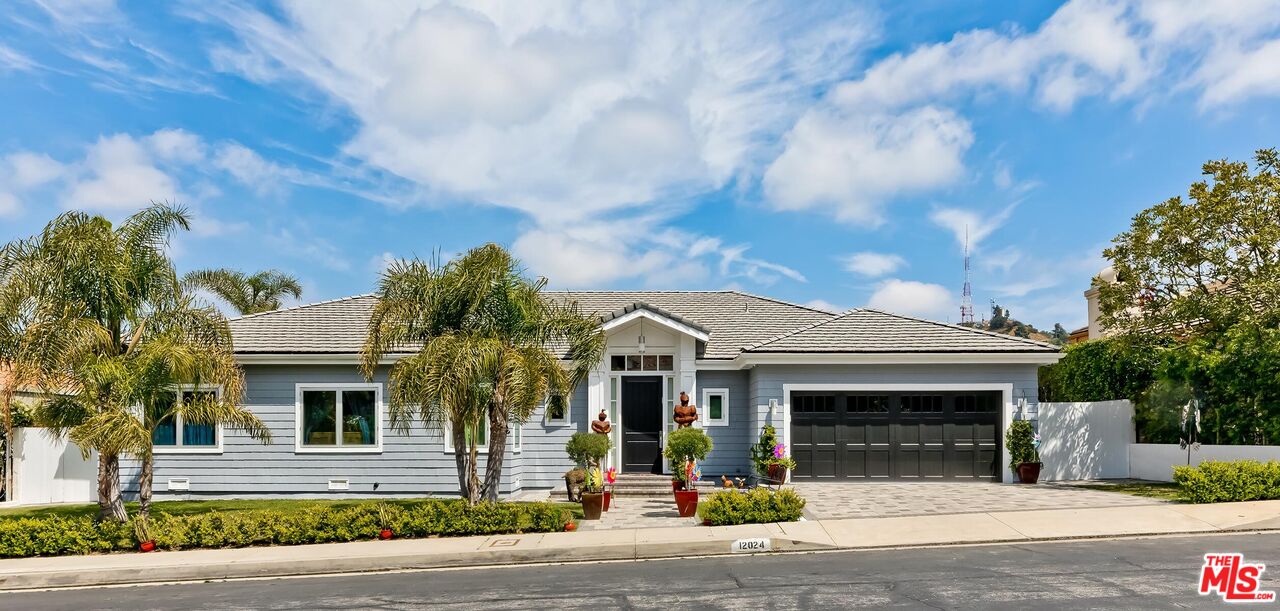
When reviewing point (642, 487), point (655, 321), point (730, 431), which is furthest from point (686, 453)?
point (730, 431)

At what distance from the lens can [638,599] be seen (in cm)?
914

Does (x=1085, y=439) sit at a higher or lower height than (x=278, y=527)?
higher

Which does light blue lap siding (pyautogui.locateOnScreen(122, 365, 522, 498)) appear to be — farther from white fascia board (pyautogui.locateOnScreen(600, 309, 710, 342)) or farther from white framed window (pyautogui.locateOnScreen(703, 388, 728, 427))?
white framed window (pyautogui.locateOnScreen(703, 388, 728, 427))

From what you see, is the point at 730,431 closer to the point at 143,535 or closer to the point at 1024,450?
the point at 1024,450

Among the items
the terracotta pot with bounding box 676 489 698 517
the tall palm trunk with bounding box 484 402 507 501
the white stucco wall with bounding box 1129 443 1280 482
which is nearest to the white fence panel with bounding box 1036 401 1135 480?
the white stucco wall with bounding box 1129 443 1280 482

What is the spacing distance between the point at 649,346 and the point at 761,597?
425 inches

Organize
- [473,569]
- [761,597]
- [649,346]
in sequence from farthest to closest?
1. [649,346]
2. [473,569]
3. [761,597]

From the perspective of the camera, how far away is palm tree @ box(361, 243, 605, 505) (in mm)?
13094

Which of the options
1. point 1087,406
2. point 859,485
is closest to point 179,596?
point 859,485

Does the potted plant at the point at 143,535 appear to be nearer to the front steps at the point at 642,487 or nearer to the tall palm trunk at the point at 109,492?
the tall palm trunk at the point at 109,492

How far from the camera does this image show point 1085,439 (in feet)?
65.6

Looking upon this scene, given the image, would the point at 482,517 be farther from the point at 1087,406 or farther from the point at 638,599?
the point at 1087,406

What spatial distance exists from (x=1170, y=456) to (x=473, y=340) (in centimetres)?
1542

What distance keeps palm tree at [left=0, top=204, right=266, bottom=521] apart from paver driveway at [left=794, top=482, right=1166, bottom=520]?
33.7 feet
